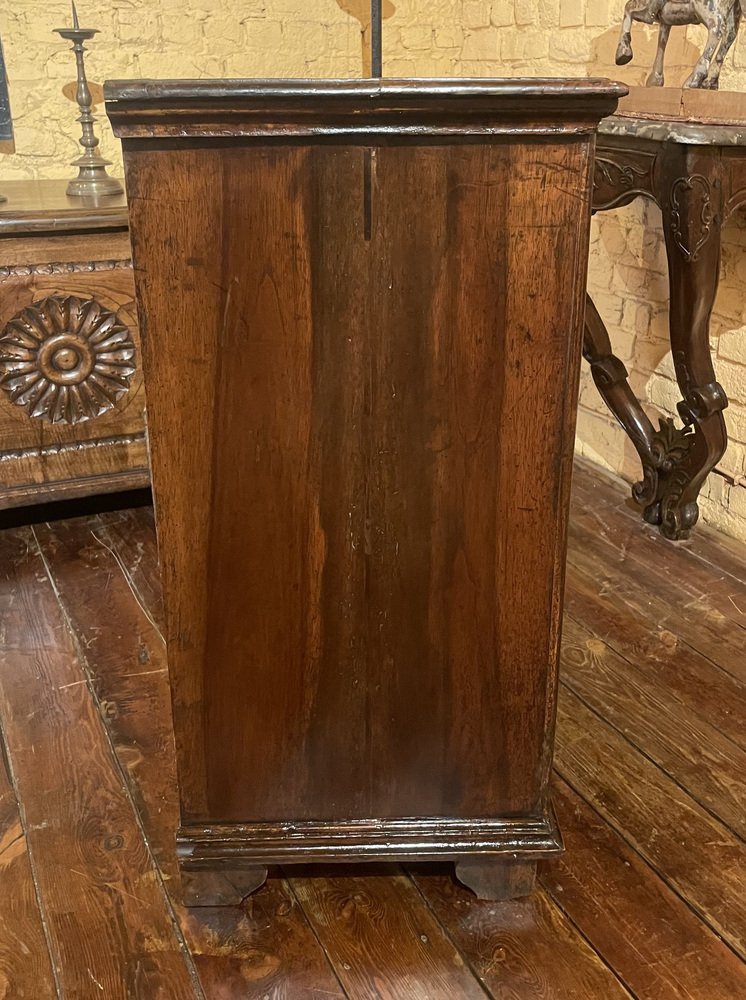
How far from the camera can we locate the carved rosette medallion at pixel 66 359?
236 cm

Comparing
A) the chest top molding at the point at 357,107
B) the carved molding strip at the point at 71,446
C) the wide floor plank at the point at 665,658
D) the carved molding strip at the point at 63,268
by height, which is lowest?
the wide floor plank at the point at 665,658

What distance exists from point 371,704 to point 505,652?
20 centimetres

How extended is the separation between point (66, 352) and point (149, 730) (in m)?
1.08

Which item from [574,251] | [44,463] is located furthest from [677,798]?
[44,463]

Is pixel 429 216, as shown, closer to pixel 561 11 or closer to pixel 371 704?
pixel 371 704

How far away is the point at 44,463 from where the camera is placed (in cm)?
249

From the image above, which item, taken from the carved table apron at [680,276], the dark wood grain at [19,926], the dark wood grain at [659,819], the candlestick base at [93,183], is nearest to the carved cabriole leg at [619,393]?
the carved table apron at [680,276]

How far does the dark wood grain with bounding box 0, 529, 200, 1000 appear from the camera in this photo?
4.23 ft

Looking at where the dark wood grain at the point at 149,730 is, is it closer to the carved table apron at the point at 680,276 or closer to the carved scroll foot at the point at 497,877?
the carved scroll foot at the point at 497,877

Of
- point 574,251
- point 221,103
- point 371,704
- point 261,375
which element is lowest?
point 371,704

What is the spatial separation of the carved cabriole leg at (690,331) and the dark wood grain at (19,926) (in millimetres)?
1714

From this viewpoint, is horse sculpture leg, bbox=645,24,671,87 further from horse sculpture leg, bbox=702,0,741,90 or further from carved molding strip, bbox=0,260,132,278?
carved molding strip, bbox=0,260,132,278

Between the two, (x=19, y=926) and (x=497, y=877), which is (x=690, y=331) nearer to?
(x=497, y=877)

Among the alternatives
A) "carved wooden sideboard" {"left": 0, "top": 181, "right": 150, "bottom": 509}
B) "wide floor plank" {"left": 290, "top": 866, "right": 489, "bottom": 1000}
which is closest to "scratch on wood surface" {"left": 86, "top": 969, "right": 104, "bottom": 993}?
"wide floor plank" {"left": 290, "top": 866, "right": 489, "bottom": 1000}
